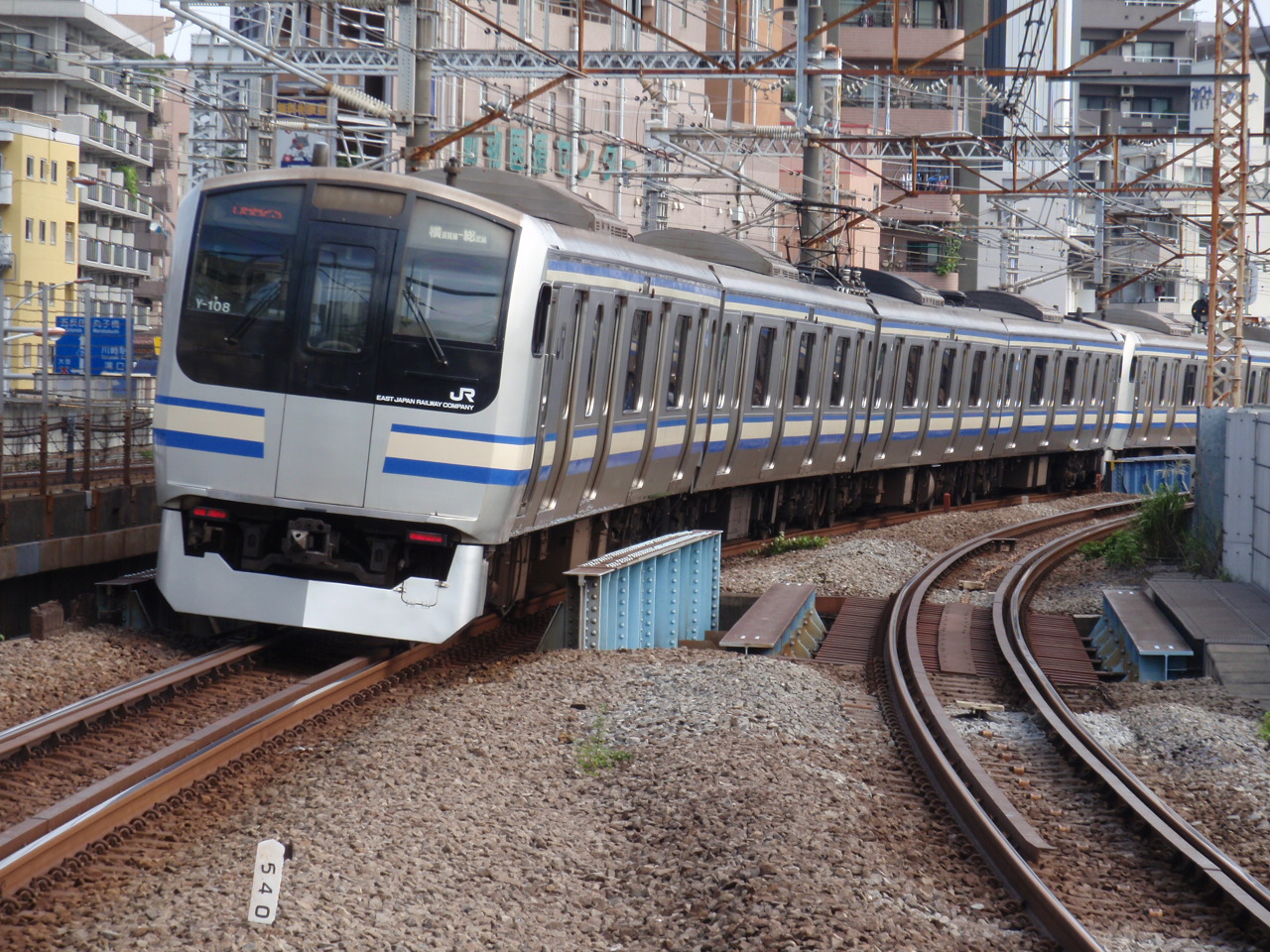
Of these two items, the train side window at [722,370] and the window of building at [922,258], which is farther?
the window of building at [922,258]

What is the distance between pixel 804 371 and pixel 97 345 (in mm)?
7632

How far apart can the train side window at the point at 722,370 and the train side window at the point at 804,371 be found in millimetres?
2258

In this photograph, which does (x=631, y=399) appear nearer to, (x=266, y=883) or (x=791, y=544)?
(x=791, y=544)

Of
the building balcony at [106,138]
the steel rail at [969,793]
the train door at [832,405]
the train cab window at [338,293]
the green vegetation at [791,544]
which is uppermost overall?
the building balcony at [106,138]

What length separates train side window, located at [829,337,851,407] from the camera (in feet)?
57.2

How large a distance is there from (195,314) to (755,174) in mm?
41711

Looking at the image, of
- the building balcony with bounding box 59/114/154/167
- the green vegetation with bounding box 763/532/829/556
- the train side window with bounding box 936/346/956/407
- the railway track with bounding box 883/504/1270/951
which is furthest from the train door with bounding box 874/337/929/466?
the building balcony with bounding box 59/114/154/167

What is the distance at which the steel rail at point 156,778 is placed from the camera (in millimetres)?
5273

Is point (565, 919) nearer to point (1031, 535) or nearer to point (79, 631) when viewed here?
point (79, 631)

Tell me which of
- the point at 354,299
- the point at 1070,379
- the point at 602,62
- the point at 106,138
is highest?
the point at 106,138

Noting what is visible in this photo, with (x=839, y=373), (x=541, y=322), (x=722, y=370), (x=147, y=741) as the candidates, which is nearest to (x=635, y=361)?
(x=722, y=370)

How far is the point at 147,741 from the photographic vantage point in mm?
7113

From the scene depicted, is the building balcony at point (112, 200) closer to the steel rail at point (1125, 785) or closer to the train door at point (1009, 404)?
the train door at point (1009, 404)

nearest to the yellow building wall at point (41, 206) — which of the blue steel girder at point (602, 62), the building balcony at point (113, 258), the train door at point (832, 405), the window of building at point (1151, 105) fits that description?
the building balcony at point (113, 258)
